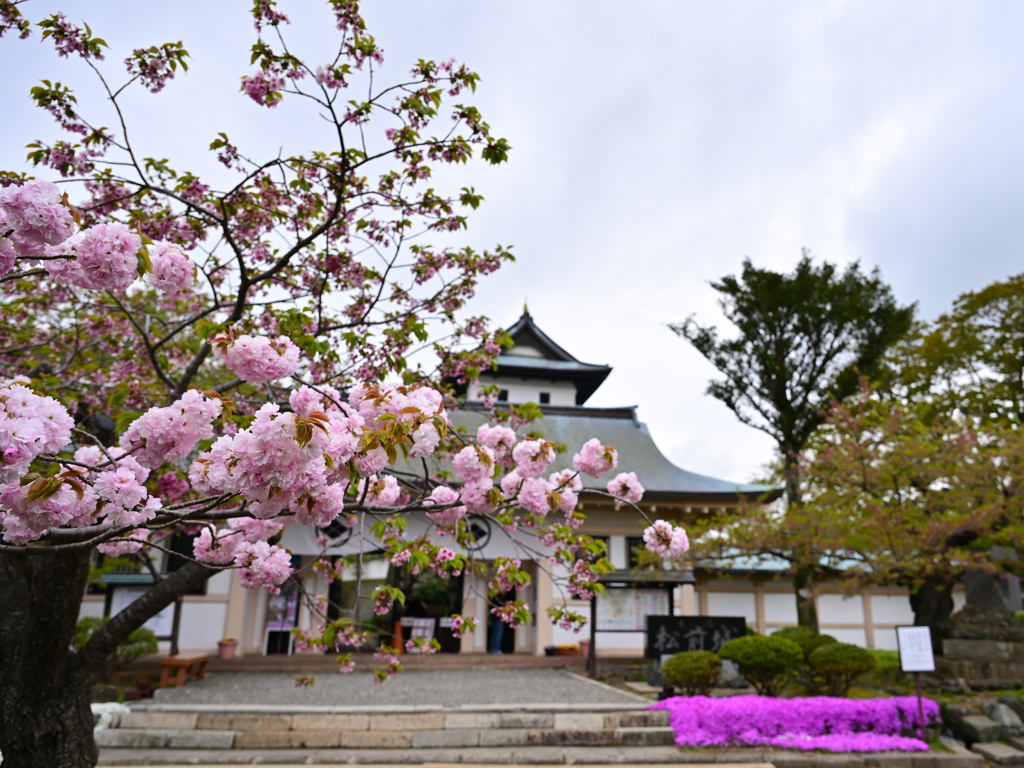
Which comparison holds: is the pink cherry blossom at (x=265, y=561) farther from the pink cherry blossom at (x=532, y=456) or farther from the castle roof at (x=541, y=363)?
the castle roof at (x=541, y=363)

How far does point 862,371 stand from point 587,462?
1424 cm

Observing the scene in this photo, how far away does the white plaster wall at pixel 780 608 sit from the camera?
14.4 metres

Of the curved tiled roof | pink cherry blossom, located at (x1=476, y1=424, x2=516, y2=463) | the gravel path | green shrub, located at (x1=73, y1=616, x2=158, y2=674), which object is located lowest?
the gravel path

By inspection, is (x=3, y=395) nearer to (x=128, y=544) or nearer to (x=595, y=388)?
(x=128, y=544)

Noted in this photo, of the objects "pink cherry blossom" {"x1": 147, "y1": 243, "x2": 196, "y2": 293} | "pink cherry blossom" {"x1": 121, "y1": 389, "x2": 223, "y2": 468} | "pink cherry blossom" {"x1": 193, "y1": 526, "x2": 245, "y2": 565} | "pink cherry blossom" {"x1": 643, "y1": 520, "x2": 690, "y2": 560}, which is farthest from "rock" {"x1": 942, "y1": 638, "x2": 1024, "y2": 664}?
"pink cherry blossom" {"x1": 147, "y1": 243, "x2": 196, "y2": 293}

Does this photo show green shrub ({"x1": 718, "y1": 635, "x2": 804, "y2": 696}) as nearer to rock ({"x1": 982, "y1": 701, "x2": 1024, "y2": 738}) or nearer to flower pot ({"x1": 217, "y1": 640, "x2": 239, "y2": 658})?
rock ({"x1": 982, "y1": 701, "x2": 1024, "y2": 738})

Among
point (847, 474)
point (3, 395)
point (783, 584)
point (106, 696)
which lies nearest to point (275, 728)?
point (106, 696)

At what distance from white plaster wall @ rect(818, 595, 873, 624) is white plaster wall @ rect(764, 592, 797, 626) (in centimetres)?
111

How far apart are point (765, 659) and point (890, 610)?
10.2 meters

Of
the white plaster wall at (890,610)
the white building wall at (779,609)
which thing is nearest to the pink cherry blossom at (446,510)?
the white building wall at (779,609)

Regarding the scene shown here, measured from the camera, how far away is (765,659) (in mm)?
8242

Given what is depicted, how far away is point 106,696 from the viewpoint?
8.30 meters

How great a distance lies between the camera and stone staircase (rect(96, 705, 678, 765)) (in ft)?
20.9

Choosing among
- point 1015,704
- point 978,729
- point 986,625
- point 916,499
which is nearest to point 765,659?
point 978,729
